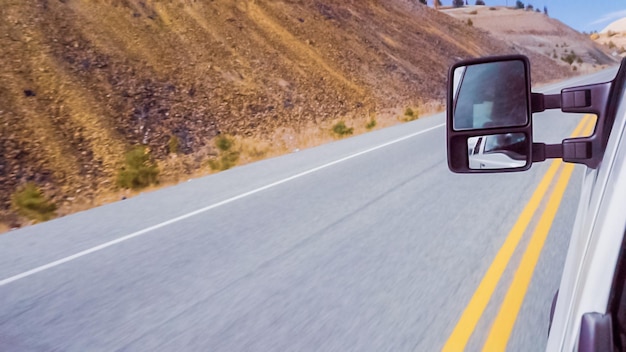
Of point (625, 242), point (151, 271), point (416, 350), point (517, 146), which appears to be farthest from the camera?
point (151, 271)

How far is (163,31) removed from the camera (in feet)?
85.6

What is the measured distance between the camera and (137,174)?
1356cm

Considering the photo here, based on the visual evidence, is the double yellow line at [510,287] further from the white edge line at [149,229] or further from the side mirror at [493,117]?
the white edge line at [149,229]

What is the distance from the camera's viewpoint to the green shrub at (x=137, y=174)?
13.4 meters

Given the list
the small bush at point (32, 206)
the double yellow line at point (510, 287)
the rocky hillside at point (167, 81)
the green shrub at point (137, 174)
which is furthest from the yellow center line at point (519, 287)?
the rocky hillside at point (167, 81)

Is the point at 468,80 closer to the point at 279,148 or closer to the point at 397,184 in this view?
the point at 397,184

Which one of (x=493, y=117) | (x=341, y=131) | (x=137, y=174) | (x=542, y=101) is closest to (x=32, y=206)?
(x=137, y=174)

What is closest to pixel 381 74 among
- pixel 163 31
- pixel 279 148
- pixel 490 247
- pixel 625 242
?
pixel 163 31

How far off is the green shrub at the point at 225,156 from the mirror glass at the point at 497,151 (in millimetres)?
12320

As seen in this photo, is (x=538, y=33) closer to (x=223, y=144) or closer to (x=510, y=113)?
(x=223, y=144)

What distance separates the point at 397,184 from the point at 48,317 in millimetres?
5850

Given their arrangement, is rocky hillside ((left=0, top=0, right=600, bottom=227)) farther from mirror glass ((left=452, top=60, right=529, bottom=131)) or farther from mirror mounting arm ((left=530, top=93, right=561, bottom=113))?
mirror mounting arm ((left=530, top=93, right=561, bottom=113))

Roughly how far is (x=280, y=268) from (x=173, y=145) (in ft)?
43.2

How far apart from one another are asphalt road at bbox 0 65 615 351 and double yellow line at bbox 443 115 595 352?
2.4 inches
